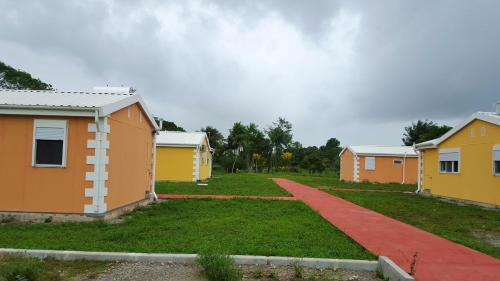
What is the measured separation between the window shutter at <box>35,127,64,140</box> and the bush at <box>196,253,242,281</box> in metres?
6.29

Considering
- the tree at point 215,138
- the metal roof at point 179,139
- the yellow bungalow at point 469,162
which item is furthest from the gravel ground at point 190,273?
the tree at point 215,138

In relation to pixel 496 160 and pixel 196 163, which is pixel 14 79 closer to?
pixel 196 163

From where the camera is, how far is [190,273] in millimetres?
5430

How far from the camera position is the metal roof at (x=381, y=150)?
3297cm

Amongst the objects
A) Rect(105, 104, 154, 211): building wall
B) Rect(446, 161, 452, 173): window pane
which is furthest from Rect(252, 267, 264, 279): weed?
Rect(446, 161, 452, 173): window pane

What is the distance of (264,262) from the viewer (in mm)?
5965

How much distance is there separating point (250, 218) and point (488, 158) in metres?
10.7

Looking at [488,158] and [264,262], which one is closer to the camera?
[264,262]

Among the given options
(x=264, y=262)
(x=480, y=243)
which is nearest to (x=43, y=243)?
(x=264, y=262)

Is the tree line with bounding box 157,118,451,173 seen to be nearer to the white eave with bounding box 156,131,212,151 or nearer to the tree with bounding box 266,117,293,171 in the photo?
the tree with bounding box 266,117,293,171

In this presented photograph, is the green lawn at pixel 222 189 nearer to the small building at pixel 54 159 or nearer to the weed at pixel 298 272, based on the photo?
the small building at pixel 54 159

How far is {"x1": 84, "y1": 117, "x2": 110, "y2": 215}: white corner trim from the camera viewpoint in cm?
952

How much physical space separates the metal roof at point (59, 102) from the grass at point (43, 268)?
14.5 ft

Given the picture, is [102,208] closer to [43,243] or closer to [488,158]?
[43,243]
